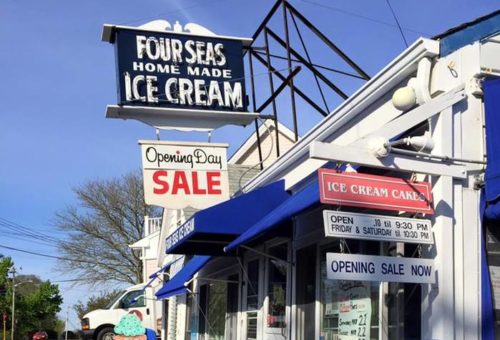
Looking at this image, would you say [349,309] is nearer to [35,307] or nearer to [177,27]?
[177,27]

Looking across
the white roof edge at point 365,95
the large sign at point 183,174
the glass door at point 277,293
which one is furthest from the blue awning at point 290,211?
the large sign at point 183,174

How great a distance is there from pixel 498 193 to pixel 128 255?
4196 cm

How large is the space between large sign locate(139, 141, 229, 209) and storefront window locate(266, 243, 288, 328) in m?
1.42

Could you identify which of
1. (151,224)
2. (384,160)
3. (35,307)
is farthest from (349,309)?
(35,307)

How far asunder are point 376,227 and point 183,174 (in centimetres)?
577

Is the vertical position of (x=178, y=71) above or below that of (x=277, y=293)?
above

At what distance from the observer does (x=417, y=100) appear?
A: 6.81 m

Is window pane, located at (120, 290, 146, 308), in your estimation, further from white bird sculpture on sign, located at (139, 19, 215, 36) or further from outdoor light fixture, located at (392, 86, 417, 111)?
outdoor light fixture, located at (392, 86, 417, 111)

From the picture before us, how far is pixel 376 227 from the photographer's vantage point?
612 centimetres

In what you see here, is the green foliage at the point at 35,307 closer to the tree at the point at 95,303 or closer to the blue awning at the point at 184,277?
the tree at the point at 95,303

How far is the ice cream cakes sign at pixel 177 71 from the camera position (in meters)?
11.8

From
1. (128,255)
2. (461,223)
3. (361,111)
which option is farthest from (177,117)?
(128,255)

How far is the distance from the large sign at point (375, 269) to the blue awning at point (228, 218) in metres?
3.63

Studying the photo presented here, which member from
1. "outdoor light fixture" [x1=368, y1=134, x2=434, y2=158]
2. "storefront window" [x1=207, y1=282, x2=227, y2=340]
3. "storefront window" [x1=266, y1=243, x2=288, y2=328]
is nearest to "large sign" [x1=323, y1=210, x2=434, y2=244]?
"outdoor light fixture" [x1=368, y1=134, x2=434, y2=158]
